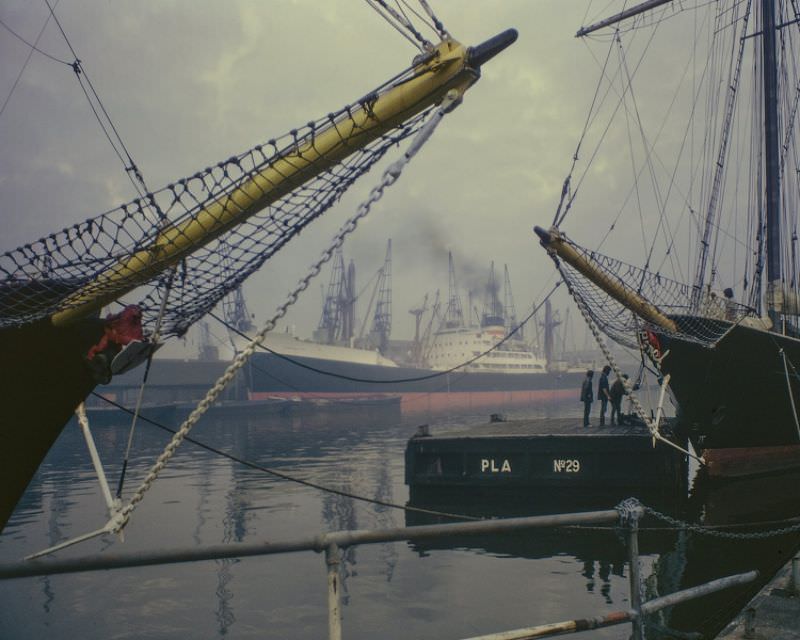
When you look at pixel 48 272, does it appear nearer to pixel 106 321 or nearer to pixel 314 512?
pixel 106 321

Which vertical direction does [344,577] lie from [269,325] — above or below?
below

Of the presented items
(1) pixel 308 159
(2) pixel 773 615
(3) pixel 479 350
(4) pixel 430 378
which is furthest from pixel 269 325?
(3) pixel 479 350

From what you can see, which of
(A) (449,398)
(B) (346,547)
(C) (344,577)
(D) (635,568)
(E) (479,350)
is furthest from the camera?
(E) (479,350)

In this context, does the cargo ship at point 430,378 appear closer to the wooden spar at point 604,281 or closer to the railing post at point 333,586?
the wooden spar at point 604,281

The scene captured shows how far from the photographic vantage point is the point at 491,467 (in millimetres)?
15867

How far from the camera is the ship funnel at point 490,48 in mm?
5723

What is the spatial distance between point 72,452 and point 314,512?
22.7 meters

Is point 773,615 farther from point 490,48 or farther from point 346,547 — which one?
point 490,48

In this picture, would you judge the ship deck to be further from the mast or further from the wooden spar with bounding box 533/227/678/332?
the mast

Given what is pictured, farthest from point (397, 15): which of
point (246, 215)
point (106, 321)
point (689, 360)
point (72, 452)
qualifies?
point (72, 452)

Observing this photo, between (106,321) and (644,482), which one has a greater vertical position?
(106,321)

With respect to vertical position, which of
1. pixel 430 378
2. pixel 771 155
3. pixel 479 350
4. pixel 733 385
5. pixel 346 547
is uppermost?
pixel 771 155

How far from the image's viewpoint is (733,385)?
683 inches

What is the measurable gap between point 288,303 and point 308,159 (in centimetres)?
170
